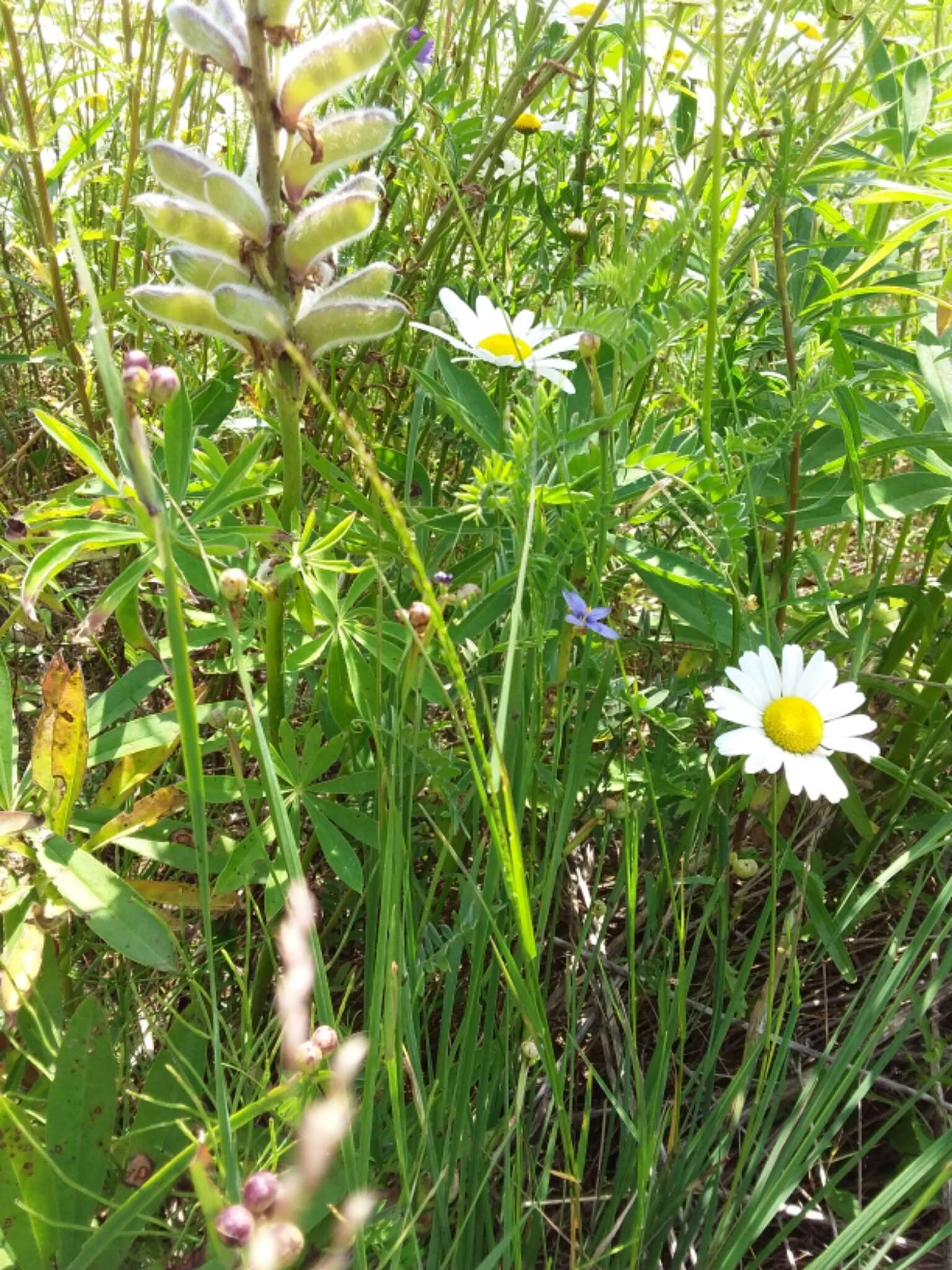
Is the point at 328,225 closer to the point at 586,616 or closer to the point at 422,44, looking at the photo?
the point at 586,616

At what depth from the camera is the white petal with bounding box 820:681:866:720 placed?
Result: 53.7 inches

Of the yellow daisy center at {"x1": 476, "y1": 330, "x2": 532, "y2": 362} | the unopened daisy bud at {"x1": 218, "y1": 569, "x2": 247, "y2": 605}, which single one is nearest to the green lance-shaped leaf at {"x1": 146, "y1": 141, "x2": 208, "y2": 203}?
the unopened daisy bud at {"x1": 218, "y1": 569, "x2": 247, "y2": 605}

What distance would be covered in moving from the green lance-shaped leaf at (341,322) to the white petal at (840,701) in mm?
759

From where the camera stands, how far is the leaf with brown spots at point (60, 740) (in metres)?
1.30

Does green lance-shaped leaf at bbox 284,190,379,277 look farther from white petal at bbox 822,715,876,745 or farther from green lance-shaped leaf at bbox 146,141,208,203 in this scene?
white petal at bbox 822,715,876,745

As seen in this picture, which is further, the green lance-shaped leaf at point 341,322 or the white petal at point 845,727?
the white petal at point 845,727

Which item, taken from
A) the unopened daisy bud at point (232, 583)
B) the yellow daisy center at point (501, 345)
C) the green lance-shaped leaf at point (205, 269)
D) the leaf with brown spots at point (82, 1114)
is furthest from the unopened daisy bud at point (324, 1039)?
the yellow daisy center at point (501, 345)

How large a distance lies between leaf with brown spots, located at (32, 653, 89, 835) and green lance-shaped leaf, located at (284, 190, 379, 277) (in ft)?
1.98

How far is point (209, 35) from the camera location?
98cm

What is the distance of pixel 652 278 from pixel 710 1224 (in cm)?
133

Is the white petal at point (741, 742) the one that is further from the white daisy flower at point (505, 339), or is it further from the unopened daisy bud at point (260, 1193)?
the unopened daisy bud at point (260, 1193)

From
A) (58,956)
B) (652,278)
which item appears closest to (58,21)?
(652,278)

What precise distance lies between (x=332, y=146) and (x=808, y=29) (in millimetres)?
1450

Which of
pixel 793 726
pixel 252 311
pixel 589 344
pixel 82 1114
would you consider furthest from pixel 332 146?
pixel 82 1114
